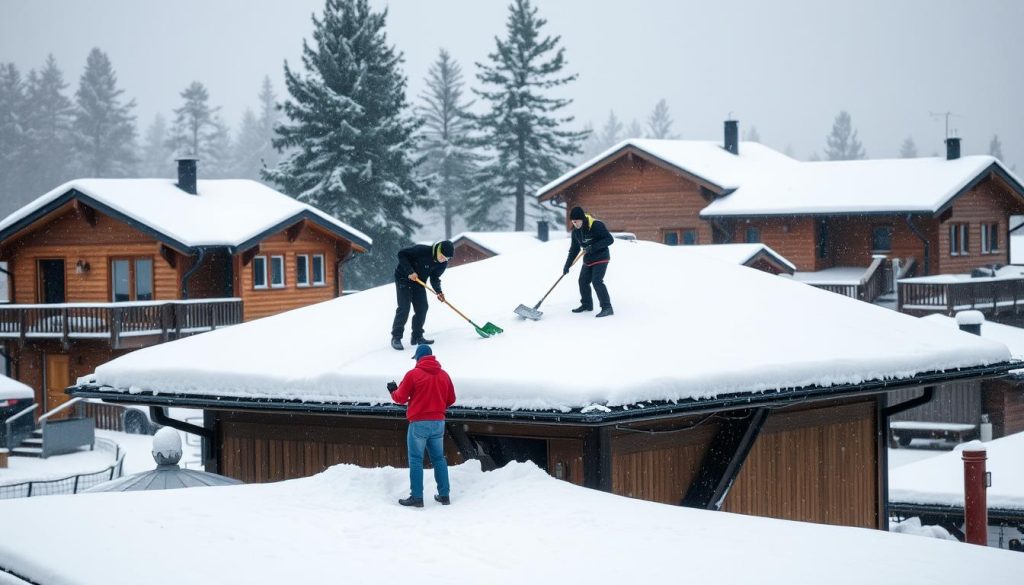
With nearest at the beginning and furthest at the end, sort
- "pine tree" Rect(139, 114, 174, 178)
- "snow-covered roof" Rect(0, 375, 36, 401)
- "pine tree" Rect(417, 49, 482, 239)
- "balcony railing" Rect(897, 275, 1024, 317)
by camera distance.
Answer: "snow-covered roof" Rect(0, 375, 36, 401) < "balcony railing" Rect(897, 275, 1024, 317) < "pine tree" Rect(417, 49, 482, 239) < "pine tree" Rect(139, 114, 174, 178)

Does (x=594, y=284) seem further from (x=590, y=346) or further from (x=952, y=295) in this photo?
(x=952, y=295)

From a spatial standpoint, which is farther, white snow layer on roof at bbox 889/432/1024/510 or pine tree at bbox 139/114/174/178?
pine tree at bbox 139/114/174/178

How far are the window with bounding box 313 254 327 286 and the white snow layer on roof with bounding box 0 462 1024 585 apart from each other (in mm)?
27854

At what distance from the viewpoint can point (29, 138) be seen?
100125mm

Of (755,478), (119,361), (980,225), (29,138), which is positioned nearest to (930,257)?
(980,225)

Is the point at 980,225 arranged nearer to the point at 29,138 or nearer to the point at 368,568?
the point at 368,568

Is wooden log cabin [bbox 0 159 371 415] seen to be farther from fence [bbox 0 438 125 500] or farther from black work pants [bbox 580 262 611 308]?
black work pants [bbox 580 262 611 308]

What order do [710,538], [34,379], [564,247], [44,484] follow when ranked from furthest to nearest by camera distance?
[34,379]
[44,484]
[564,247]
[710,538]

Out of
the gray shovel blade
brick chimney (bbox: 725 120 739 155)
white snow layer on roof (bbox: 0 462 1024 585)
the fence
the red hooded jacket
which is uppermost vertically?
brick chimney (bbox: 725 120 739 155)

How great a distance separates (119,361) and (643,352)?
6.53 metres

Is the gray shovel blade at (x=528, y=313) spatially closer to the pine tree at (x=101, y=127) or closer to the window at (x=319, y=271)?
the window at (x=319, y=271)

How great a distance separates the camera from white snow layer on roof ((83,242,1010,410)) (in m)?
12.0

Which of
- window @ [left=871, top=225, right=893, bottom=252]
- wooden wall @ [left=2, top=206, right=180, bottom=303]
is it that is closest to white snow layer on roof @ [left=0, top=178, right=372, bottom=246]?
wooden wall @ [left=2, top=206, right=180, bottom=303]

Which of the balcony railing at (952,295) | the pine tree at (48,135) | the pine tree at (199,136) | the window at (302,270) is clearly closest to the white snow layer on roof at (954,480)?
the balcony railing at (952,295)
